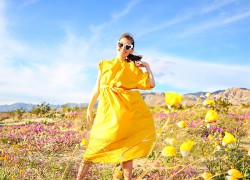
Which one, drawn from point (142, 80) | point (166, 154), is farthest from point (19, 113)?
point (166, 154)

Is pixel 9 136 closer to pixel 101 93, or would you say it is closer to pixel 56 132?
pixel 56 132

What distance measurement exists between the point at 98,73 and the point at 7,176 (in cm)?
184

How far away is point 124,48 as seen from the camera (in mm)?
4883

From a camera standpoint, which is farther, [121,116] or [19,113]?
[19,113]

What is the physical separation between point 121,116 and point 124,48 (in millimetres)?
1031

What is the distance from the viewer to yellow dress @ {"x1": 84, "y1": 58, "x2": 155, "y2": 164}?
171 inches

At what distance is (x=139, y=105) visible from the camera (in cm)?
458

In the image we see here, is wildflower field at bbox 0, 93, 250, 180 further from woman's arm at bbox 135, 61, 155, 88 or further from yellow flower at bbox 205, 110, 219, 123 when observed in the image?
woman's arm at bbox 135, 61, 155, 88

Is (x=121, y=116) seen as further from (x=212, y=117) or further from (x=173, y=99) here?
(x=173, y=99)

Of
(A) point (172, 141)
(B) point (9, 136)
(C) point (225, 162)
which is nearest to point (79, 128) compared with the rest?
(B) point (9, 136)

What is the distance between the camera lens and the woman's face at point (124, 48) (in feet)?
16.0

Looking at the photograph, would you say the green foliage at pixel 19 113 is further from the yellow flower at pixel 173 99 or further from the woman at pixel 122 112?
the yellow flower at pixel 173 99

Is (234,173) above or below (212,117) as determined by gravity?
below

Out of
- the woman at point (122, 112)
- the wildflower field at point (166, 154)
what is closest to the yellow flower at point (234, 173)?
the wildflower field at point (166, 154)
